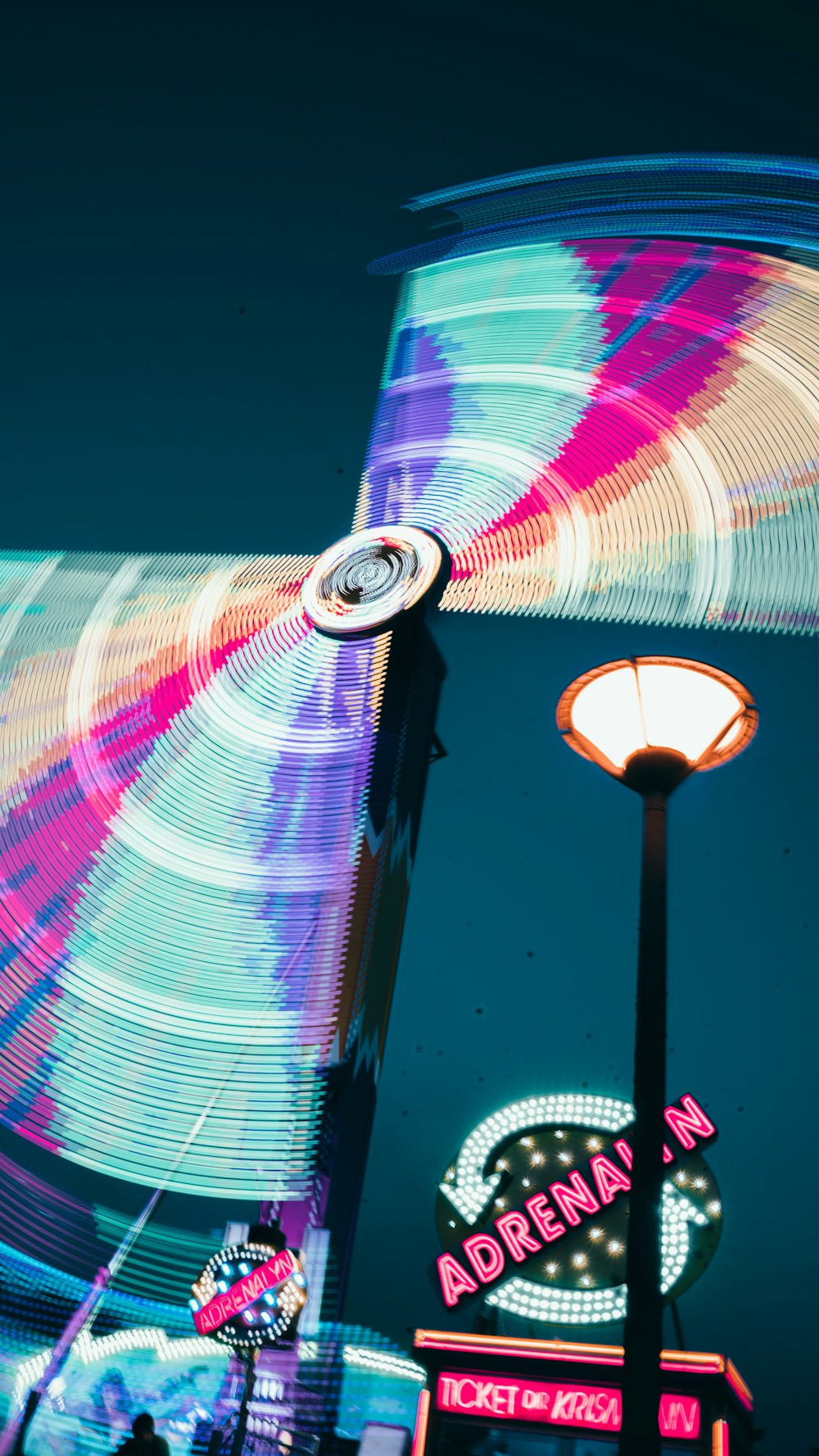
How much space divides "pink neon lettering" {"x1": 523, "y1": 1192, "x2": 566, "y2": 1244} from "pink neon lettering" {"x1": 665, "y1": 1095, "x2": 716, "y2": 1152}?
4.20 feet

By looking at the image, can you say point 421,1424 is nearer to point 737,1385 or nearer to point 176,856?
point 737,1385

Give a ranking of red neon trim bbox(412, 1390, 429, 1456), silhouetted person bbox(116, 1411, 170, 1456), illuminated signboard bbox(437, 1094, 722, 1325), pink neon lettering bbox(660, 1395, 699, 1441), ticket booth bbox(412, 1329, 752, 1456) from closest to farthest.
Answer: silhouetted person bbox(116, 1411, 170, 1456)
pink neon lettering bbox(660, 1395, 699, 1441)
ticket booth bbox(412, 1329, 752, 1456)
red neon trim bbox(412, 1390, 429, 1456)
illuminated signboard bbox(437, 1094, 722, 1325)

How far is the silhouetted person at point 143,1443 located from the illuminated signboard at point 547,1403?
131 inches

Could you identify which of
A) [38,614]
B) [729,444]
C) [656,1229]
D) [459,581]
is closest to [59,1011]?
[38,614]

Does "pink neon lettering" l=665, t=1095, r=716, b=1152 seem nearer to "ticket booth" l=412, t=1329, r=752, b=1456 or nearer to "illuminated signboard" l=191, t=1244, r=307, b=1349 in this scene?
"ticket booth" l=412, t=1329, r=752, b=1456

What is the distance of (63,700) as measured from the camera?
8891mm

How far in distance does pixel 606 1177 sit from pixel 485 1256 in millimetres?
1238

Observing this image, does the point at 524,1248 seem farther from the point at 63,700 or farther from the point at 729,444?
the point at 729,444

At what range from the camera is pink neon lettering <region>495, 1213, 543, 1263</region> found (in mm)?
9992

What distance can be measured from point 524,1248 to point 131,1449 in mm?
5629

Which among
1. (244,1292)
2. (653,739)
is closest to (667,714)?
(653,739)

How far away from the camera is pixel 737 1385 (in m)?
7.85

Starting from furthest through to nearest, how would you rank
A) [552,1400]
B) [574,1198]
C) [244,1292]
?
[244,1292], [574,1198], [552,1400]

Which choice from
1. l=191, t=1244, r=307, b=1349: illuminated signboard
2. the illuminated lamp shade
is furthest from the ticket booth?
the illuminated lamp shade
